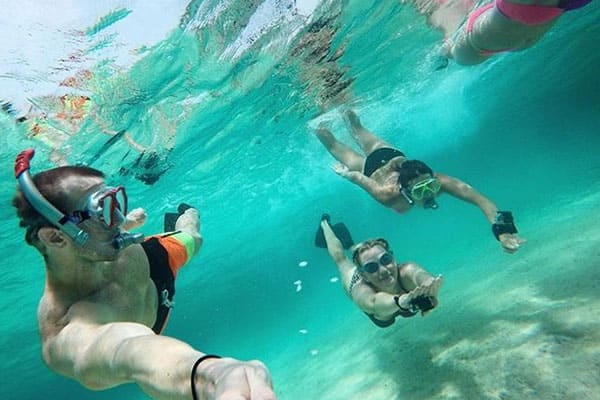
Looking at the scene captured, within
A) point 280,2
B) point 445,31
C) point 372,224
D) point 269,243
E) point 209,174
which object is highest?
point 280,2

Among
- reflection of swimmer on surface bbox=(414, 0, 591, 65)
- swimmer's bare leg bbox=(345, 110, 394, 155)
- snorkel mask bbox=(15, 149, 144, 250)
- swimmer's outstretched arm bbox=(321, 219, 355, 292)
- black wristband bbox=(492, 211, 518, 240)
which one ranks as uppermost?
reflection of swimmer on surface bbox=(414, 0, 591, 65)

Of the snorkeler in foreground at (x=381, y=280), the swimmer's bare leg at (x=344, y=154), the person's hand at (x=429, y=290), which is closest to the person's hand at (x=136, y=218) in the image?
the person's hand at (x=429, y=290)

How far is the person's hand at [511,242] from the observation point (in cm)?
722

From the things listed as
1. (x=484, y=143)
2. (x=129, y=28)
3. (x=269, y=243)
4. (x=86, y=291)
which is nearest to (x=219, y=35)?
(x=129, y=28)

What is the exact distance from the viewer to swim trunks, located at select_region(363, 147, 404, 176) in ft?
42.9

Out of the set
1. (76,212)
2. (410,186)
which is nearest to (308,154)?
(410,186)

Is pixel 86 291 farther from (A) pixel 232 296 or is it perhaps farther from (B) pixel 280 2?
(A) pixel 232 296

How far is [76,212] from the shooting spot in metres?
3.21

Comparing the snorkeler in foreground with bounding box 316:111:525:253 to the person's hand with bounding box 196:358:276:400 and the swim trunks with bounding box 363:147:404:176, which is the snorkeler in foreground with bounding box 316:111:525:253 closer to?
the swim trunks with bounding box 363:147:404:176

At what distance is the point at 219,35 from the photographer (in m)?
11.3

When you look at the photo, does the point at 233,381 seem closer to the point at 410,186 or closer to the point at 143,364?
the point at 143,364

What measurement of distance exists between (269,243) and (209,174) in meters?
29.1

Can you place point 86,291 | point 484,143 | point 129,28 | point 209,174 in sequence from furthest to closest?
1. point 484,143
2. point 209,174
3. point 129,28
4. point 86,291

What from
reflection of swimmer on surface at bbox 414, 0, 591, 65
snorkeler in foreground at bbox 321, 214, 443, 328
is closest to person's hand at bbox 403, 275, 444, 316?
snorkeler in foreground at bbox 321, 214, 443, 328
